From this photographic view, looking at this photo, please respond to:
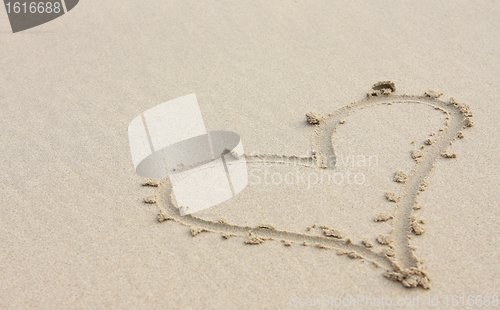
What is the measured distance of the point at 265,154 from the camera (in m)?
2.16

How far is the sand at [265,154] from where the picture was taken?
1620 millimetres

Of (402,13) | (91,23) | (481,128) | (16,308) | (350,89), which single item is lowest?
(16,308)

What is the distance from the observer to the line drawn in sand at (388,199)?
1644 mm

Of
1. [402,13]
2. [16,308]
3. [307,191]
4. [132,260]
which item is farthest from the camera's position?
[402,13]

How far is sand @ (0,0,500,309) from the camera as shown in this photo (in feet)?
5.32

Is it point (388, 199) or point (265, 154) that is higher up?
point (265, 154)

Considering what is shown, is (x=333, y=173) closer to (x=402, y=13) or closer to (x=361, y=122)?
(x=361, y=122)

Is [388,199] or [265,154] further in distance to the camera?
[265,154]

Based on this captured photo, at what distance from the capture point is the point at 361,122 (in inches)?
90.4

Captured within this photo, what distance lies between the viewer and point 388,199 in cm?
188

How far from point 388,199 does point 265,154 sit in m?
0.60

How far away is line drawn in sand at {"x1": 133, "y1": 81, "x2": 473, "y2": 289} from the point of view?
1644mm

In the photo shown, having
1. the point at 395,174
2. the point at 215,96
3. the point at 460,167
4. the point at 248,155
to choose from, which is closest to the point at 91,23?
the point at 215,96

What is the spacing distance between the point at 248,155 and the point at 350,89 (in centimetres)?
75
